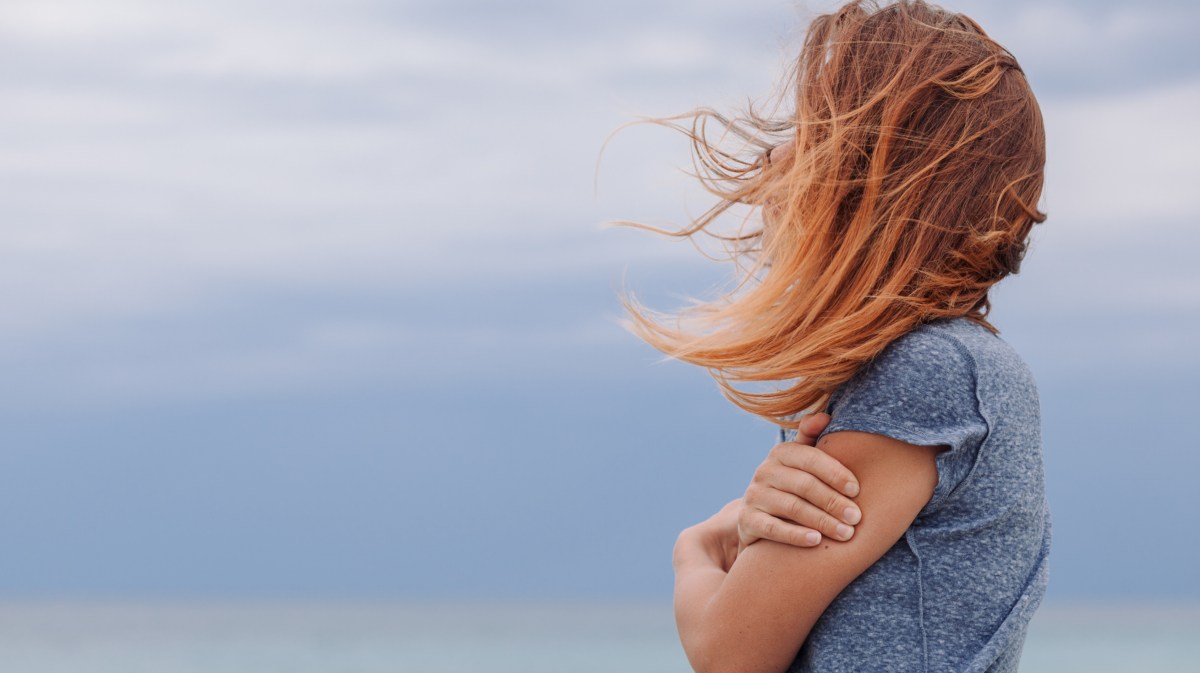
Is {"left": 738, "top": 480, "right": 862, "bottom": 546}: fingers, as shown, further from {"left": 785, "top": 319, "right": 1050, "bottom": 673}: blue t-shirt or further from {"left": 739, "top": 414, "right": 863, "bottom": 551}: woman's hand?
{"left": 785, "top": 319, "right": 1050, "bottom": 673}: blue t-shirt

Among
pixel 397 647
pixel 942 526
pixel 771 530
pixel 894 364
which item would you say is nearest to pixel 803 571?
pixel 771 530

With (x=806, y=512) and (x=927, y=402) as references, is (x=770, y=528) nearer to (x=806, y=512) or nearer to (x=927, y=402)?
(x=806, y=512)

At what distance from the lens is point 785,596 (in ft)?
6.07

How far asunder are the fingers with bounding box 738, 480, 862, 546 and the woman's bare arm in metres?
0.02

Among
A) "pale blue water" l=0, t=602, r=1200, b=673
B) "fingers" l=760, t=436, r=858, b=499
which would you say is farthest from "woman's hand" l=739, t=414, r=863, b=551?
"pale blue water" l=0, t=602, r=1200, b=673

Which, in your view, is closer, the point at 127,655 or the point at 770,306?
the point at 770,306

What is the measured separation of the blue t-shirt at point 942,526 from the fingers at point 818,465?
0.05 m

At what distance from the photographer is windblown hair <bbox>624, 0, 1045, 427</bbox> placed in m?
1.89

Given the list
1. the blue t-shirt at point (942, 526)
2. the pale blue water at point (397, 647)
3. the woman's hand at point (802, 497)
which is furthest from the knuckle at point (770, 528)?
the pale blue water at point (397, 647)

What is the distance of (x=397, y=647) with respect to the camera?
40312 mm

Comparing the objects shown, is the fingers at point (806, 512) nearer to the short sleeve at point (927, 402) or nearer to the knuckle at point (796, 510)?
the knuckle at point (796, 510)

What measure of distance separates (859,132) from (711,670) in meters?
0.88

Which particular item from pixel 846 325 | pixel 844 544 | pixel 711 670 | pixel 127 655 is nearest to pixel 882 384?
pixel 846 325

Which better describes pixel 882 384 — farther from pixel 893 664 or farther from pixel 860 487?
pixel 893 664
